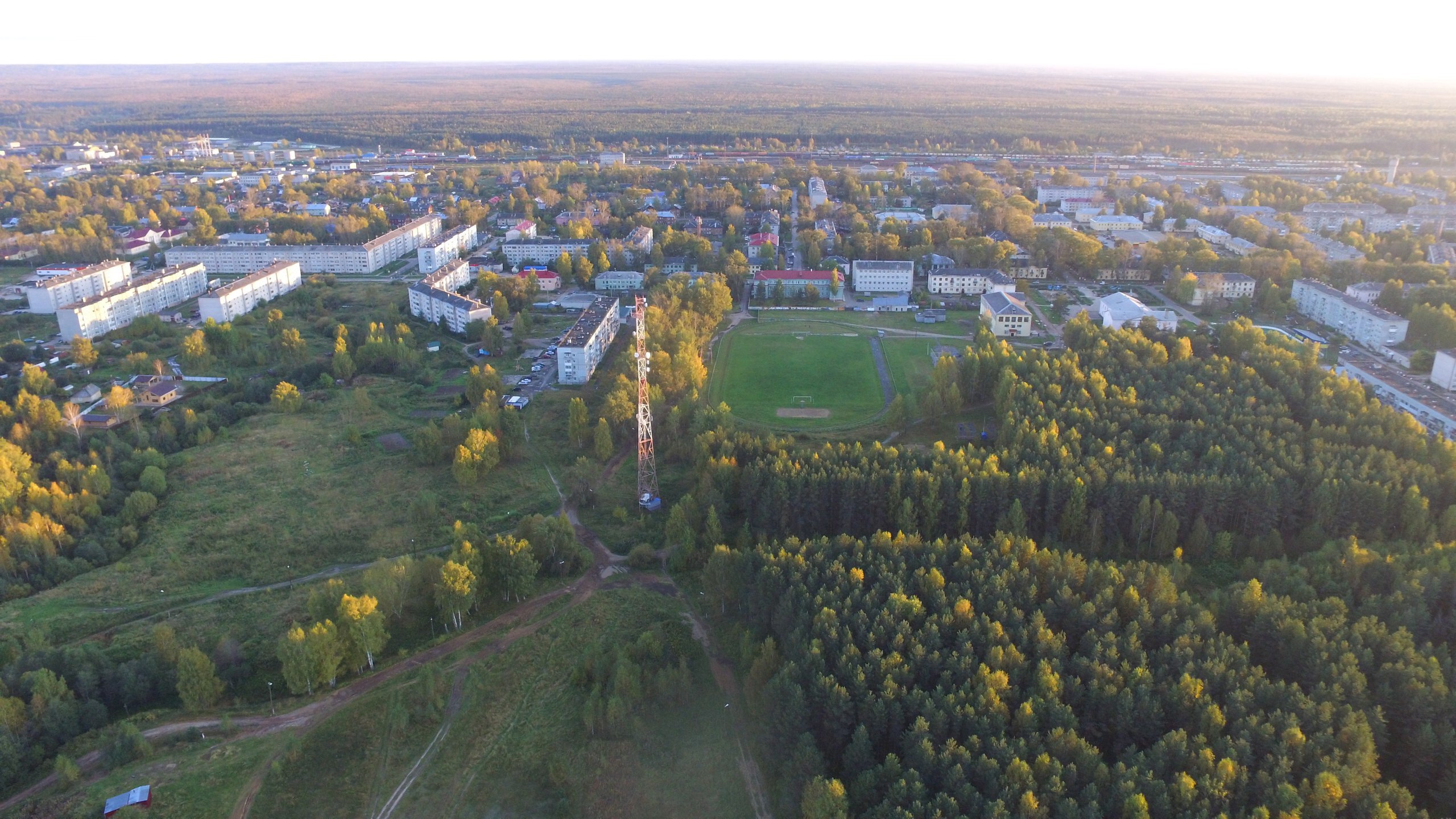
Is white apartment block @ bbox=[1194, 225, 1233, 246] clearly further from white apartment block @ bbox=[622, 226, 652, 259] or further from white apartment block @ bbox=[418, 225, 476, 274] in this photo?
white apartment block @ bbox=[418, 225, 476, 274]

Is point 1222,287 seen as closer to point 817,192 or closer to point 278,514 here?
point 817,192

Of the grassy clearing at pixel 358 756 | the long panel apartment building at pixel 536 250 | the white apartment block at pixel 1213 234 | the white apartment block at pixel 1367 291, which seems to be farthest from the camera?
the white apartment block at pixel 1213 234

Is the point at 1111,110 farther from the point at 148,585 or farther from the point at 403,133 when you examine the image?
the point at 148,585

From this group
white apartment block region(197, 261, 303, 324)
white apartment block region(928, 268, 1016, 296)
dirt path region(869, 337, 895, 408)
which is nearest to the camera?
dirt path region(869, 337, 895, 408)

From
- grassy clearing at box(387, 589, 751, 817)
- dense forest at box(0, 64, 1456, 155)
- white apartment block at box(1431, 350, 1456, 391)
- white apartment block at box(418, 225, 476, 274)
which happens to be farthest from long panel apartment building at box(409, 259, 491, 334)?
dense forest at box(0, 64, 1456, 155)

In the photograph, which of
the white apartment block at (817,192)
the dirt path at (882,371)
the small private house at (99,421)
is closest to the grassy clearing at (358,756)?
the small private house at (99,421)

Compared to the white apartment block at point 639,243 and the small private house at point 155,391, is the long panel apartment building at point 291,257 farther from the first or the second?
the small private house at point 155,391
